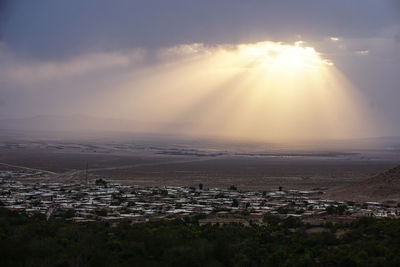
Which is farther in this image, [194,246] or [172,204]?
[172,204]

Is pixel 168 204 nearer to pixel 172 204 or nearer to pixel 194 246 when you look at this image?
pixel 172 204

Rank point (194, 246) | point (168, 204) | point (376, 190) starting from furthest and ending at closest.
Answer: point (376, 190), point (168, 204), point (194, 246)

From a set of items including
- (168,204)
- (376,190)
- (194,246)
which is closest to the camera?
(194,246)

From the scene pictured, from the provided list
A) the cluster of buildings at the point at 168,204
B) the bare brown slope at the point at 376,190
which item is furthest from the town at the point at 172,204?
the bare brown slope at the point at 376,190

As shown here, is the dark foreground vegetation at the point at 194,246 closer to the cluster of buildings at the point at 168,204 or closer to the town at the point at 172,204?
the town at the point at 172,204

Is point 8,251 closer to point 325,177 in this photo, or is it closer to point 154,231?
point 154,231

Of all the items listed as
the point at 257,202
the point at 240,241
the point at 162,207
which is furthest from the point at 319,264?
the point at 257,202

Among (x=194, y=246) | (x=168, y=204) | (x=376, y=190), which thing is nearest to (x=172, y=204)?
(x=168, y=204)
